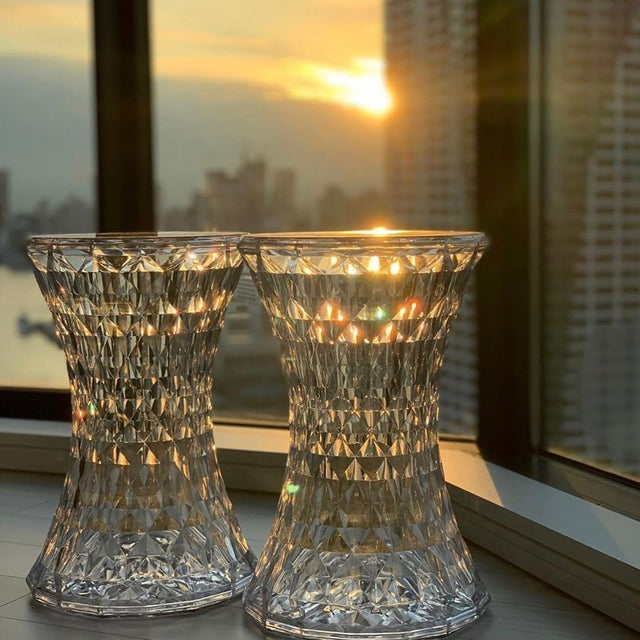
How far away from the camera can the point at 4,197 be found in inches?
71.1

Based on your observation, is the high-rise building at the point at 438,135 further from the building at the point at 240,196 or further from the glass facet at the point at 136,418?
the glass facet at the point at 136,418

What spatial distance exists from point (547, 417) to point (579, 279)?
181 mm

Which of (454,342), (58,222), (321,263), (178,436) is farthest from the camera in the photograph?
(58,222)

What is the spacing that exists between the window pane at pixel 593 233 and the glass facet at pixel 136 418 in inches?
20.4

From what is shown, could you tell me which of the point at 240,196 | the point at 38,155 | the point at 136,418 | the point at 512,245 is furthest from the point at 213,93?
the point at 136,418

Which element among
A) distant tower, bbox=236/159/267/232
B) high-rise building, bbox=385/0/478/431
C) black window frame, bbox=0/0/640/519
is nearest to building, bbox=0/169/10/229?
distant tower, bbox=236/159/267/232

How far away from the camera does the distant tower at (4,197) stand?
1.80 meters

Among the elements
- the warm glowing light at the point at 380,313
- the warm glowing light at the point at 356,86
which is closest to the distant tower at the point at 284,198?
the warm glowing light at the point at 356,86

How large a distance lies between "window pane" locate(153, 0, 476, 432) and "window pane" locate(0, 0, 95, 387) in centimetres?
18

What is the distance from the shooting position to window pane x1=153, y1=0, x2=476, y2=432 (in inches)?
55.4

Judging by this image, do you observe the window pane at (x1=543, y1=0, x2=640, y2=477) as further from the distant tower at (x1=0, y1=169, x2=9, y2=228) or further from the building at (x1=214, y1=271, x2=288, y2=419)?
the distant tower at (x1=0, y1=169, x2=9, y2=228)

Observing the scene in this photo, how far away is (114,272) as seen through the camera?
0.89m

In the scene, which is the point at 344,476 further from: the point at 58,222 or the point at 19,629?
the point at 58,222

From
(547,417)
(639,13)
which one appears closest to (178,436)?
(547,417)
